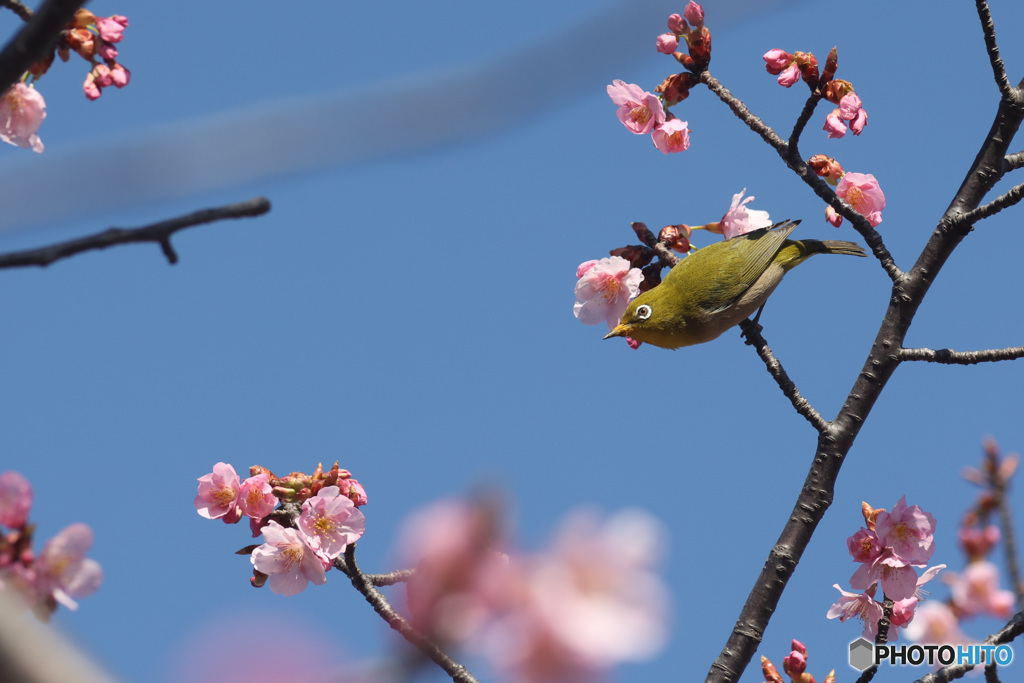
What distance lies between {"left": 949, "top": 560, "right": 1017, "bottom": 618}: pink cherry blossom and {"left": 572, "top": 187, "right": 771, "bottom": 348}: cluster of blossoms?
6369 millimetres

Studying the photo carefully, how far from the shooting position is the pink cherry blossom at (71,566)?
2732mm

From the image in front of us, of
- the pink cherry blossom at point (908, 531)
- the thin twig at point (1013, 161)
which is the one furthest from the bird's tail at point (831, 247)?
the pink cherry blossom at point (908, 531)

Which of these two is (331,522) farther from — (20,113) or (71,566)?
(20,113)

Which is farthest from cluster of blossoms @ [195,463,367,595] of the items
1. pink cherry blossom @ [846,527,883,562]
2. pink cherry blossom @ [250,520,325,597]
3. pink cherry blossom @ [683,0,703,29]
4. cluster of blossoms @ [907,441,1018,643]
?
cluster of blossoms @ [907,441,1018,643]

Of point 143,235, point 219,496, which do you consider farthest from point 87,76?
point 143,235

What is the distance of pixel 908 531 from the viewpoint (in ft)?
12.8

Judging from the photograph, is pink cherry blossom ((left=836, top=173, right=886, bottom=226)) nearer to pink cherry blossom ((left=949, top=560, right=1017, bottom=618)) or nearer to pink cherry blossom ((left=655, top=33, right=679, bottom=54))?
pink cherry blossom ((left=655, top=33, right=679, bottom=54))

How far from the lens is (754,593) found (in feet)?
10.5

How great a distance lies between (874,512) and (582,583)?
3.52 meters

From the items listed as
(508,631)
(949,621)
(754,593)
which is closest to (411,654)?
(508,631)

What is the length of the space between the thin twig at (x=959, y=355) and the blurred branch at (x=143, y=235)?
2.78 m

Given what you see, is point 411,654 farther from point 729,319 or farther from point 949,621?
point 949,621

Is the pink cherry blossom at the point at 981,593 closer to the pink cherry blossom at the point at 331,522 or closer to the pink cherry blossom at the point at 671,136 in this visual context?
the pink cherry blossom at the point at 671,136

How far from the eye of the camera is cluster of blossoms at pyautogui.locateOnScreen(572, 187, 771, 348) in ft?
14.2
